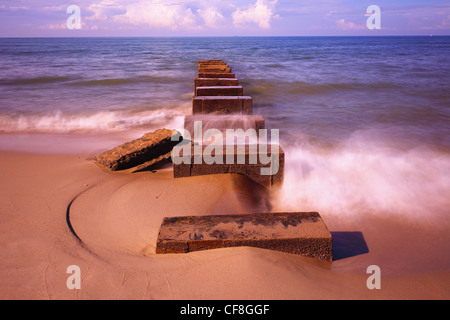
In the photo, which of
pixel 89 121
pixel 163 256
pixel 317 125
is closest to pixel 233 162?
pixel 163 256

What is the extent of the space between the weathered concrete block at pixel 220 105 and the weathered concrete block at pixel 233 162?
2026mm

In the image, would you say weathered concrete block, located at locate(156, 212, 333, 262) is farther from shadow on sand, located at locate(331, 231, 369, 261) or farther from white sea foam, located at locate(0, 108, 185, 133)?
white sea foam, located at locate(0, 108, 185, 133)

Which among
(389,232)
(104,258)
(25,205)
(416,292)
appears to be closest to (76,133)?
(25,205)

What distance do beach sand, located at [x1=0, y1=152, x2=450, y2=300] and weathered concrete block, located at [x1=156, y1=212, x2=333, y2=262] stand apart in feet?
0.18

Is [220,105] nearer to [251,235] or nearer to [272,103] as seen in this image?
[251,235]

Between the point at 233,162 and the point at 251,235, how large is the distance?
126 cm

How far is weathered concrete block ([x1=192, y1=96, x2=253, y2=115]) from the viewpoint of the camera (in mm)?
5242

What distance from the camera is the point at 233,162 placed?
10.6 ft

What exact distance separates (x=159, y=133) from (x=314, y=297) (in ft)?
9.84

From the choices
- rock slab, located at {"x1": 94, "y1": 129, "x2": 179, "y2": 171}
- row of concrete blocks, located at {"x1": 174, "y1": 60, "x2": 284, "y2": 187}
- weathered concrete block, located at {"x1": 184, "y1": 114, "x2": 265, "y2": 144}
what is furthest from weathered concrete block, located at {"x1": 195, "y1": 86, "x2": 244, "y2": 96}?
rock slab, located at {"x1": 94, "y1": 129, "x2": 179, "y2": 171}

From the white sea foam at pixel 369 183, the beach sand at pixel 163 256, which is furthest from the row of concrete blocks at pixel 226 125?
the white sea foam at pixel 369 183

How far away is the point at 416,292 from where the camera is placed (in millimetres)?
1968

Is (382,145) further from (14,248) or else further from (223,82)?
(14,248)

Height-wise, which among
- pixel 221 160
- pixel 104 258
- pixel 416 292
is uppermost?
pixel 221 160
